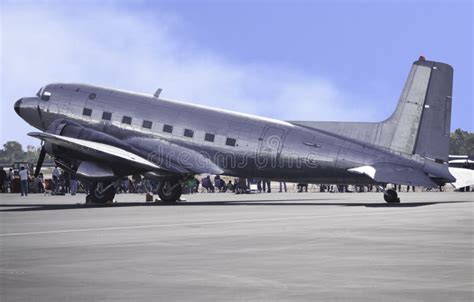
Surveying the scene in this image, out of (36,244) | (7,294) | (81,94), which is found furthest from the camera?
(81,94)

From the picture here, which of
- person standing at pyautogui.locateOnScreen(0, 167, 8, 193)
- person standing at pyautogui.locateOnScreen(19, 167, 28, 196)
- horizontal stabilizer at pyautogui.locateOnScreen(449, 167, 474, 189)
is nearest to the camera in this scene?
horizontal stabilizer at pyautogui.locateOnScreen(449, 167, 474, 189)

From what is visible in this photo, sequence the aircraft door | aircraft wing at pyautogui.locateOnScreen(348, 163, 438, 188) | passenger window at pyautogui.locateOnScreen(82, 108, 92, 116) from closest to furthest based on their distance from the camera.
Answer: aircraft wing at pyautogui.locateOnScreen(348, 163, 438, 188) → the aircraft door → passenger window at pyautogui.locateOnScreen(82, 108, 92, 116)

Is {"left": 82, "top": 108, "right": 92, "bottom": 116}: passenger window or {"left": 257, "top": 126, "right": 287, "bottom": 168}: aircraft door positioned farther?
{"left": 82, "top": 108, "right": 92, "bottom": 116}: passenger window

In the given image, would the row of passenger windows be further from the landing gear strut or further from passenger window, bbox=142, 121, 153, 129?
the landing gear strut

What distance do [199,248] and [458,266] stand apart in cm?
535

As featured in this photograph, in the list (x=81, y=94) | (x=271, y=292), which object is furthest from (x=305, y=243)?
(x=81, y=94)

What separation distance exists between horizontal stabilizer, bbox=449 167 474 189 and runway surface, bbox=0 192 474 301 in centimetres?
954

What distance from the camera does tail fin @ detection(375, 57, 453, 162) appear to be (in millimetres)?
35469

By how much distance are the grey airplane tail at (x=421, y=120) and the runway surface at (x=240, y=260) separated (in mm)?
10079

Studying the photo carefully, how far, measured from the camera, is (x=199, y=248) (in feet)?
55.5

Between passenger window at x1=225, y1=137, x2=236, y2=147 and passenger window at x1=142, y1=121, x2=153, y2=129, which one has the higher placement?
passenger window at x1=142, y1=121, x2=153, y2=129

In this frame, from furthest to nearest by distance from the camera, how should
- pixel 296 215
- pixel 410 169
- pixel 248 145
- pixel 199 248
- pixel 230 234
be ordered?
pixel 248 145
pixel 410 169
pixel 296 215
pixel 230 234
pixel 199 248

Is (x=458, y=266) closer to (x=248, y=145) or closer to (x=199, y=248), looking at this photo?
(x=199, y=248)

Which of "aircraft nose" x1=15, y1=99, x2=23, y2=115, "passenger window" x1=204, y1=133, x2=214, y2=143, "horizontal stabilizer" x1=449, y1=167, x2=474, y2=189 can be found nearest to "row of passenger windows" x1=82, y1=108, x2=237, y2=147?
"passenger window" x1=204, y1=133, x2=214, y2=143
